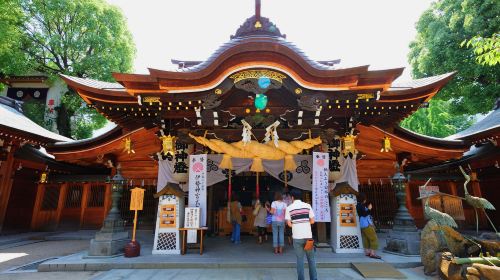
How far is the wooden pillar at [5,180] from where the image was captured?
11.2m

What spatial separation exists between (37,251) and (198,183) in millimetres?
6356

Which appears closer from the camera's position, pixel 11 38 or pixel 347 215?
pixel 347 215

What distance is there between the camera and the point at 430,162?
12180mm

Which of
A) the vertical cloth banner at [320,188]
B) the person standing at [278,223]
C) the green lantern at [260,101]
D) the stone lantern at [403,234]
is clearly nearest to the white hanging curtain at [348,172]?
the vertical cloth banner at [320,188]

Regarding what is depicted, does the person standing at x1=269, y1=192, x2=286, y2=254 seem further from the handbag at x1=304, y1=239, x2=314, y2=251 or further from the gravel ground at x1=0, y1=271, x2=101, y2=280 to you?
the gravel ground at x1=0, y1=271, x2=101, y2=280

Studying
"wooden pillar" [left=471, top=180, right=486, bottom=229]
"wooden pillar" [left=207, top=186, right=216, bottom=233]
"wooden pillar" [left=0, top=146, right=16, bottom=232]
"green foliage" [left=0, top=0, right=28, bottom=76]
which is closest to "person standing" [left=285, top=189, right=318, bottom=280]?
"wooden pillar" [left=207, top=186, right=216, bottom=233]

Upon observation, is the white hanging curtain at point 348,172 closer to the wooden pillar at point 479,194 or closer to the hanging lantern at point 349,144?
the hanging lantern at point 349,144

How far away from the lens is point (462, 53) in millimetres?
13766

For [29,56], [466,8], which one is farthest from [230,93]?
[29,56]

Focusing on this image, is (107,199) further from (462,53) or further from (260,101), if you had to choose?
(462,53)

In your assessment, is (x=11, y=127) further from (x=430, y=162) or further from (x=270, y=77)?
(x=430, y=162)

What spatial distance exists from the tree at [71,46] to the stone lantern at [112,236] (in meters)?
12.3

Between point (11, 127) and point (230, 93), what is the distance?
8.88 m

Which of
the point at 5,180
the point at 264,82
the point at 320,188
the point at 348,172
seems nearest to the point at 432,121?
the point at 348,172
